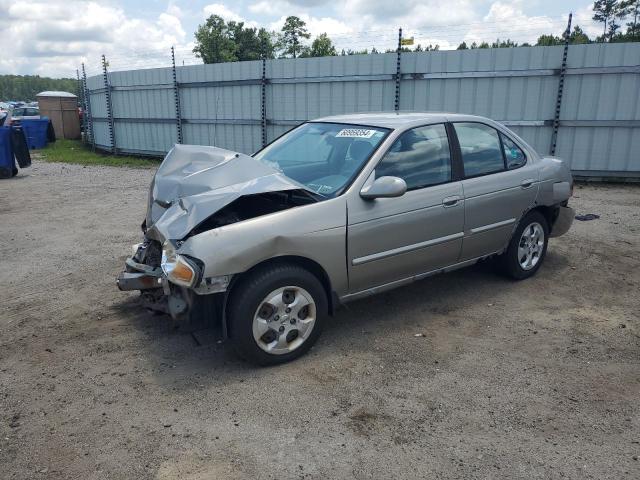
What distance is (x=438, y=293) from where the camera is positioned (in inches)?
203

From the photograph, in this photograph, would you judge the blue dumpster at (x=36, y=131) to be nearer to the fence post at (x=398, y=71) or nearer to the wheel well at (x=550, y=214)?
the fence post at (x=398, y=71)

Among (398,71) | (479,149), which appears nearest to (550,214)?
(479,149)

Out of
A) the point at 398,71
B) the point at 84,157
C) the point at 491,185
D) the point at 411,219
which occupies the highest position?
the point at 398,71

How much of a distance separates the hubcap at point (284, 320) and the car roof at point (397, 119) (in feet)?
5.47

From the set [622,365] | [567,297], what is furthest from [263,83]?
[622,365]

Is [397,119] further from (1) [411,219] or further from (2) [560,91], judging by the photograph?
(2) [560,91]

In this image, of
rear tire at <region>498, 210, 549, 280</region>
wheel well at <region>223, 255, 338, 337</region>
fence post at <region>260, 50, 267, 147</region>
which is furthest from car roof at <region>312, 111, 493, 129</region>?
fence post at <region>260, 50, 267, 147</region>

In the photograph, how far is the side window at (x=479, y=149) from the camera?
185 inches

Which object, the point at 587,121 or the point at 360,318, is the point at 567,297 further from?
the point at 587,121

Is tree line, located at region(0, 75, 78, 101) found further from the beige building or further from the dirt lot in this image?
the dirt lot

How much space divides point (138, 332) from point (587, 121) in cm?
953

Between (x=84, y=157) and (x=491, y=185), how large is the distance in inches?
629

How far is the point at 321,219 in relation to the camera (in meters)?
3.73

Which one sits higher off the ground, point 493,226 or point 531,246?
point 493,226
